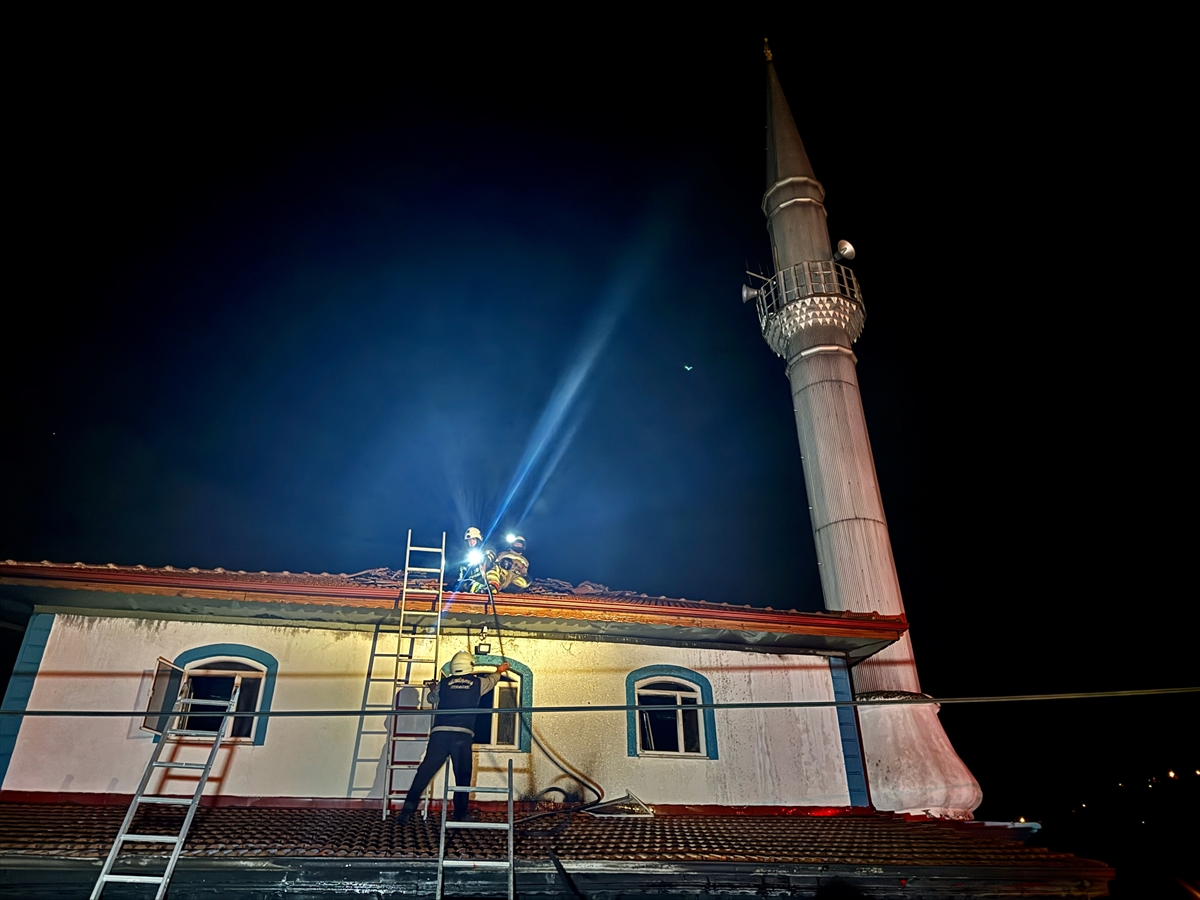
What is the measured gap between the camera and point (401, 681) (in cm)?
1085

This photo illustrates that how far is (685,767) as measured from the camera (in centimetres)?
1151

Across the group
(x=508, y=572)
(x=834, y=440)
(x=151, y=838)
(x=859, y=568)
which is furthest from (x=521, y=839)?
(x=834, y=440)

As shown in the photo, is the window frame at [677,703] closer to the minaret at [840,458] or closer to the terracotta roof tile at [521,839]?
the terracotta roof tile at [521,839]

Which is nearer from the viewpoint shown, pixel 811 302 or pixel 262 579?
pixel 262 579

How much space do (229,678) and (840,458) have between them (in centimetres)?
1307

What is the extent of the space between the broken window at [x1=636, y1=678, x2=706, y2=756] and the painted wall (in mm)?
280

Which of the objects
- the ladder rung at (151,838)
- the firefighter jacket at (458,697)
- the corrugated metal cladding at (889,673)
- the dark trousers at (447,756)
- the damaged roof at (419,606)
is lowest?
the ladder rung at (151,838)

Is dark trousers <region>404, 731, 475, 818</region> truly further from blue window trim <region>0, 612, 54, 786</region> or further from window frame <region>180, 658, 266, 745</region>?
blue window trim <region>0, 612, 54, 786</region>

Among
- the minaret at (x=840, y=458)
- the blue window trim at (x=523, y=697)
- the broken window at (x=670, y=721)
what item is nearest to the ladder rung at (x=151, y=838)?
the blue window trim at (x=523, y=697)

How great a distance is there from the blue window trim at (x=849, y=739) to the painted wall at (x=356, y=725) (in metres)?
0.10

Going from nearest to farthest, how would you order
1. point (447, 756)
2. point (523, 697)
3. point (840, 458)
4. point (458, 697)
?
point (447, 756), point (458, 697), point (523, 697), point (840, 458)

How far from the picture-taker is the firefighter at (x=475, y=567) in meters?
11.3

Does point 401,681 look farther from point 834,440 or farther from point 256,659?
point 834,440

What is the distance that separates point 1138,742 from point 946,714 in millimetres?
9774
